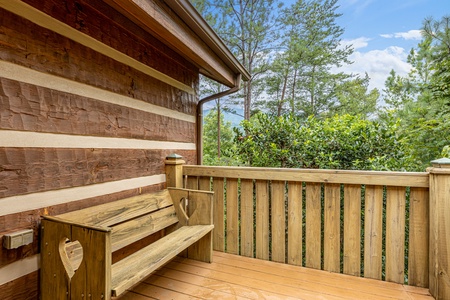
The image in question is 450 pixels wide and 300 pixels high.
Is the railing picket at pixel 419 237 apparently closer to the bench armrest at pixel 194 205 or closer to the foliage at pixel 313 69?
the bench armrest at pixel 194 205

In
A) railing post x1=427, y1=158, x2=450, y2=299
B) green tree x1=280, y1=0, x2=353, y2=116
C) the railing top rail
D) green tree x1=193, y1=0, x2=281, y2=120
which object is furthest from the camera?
green tree x1=280, y1=0, x2=353, y2=116

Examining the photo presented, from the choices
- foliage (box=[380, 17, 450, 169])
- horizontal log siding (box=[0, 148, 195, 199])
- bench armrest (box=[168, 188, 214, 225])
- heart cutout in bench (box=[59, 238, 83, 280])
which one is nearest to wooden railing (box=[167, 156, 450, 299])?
bench armrest (box=[168, 188, 214, 225])

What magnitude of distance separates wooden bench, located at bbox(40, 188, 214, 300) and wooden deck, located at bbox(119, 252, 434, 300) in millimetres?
285

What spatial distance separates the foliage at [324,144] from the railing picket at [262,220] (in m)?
1.17

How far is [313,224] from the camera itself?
2.17 meters

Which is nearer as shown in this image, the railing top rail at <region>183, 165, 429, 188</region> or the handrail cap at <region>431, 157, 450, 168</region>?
the handrail cap at <region>431, 157, 450, 168</region>

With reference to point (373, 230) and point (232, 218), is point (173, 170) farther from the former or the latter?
point (373, 230)

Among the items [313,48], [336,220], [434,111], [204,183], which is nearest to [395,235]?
[336,220]

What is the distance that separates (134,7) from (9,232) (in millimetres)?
1445

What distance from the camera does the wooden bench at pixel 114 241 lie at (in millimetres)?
1202

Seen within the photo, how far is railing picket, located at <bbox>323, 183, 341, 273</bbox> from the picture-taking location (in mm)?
2090

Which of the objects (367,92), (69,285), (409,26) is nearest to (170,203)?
(69,285)

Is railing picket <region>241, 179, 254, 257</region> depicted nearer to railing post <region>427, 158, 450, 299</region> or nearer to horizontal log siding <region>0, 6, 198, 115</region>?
horizontal log siding <region>0, 6, 198, 115</region>

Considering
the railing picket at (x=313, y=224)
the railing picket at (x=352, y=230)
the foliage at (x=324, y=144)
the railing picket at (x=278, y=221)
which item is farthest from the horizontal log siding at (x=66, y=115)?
the railing picket at (x=352, y=230)
